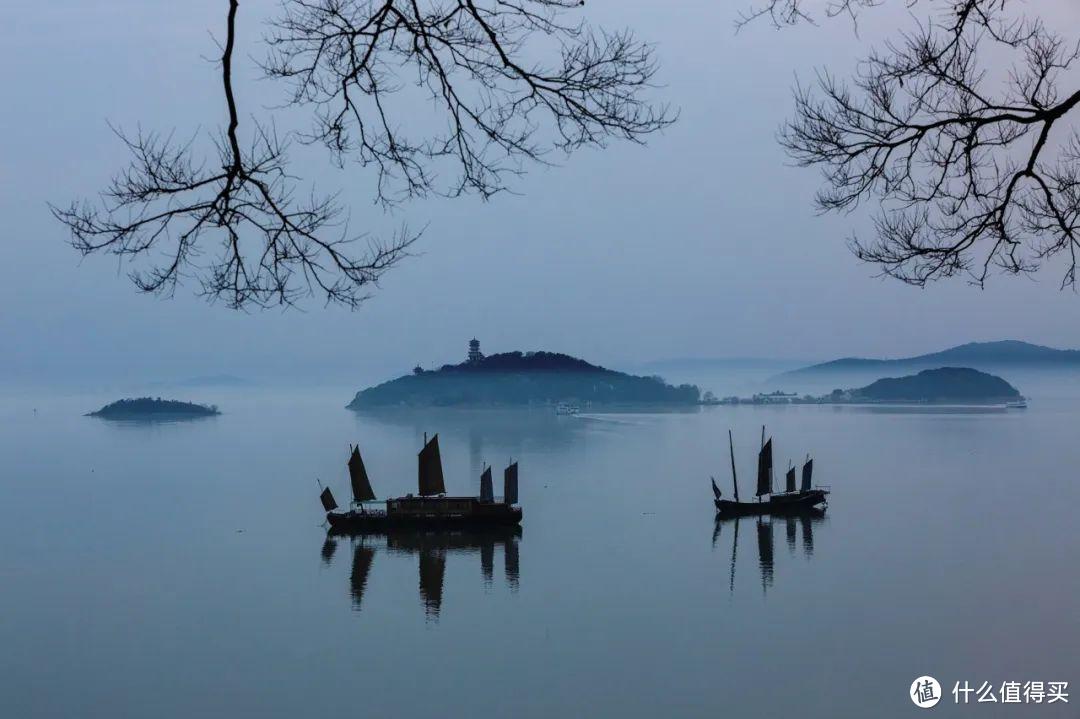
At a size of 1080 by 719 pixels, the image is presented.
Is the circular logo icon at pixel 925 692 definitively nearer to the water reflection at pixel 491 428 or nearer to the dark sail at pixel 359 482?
the dark sail at pixel 359 482

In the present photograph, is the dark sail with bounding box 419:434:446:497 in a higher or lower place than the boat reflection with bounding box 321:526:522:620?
higher

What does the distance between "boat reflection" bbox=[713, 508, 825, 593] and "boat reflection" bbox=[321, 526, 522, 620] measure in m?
7.78

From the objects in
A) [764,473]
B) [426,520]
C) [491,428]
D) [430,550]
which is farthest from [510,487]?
[491,428]

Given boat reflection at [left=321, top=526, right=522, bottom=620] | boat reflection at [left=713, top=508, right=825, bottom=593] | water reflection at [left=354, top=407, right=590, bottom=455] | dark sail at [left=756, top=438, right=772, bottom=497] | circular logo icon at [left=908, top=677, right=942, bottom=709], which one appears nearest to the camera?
circular logo icon at [left=908, top=677, right=942, bottom=709]

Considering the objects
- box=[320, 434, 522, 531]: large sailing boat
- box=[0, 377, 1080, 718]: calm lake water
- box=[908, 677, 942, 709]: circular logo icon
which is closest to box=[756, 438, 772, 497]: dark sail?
box=[0, 377, 1080, 718]: calm lake water

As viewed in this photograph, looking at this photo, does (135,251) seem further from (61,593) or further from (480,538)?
(480,538)

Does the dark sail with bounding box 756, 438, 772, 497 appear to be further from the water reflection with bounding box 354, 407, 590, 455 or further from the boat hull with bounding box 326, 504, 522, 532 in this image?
the water reflection with bounding box 354, 407, 590, 455

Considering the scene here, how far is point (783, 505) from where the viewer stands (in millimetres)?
47344

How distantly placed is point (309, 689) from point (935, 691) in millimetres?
11822

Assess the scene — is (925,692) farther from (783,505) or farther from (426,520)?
(783,505)

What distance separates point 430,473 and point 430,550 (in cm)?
540

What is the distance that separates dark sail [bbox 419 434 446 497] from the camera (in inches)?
1658

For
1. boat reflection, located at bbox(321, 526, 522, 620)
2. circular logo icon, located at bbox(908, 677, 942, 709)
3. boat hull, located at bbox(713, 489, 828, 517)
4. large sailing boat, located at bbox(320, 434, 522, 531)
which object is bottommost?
circular logo icon, located at bbox(908, 677, 942, 709)

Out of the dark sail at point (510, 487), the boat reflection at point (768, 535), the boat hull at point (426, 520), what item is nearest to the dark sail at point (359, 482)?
the boat hull at point (426, 520)
